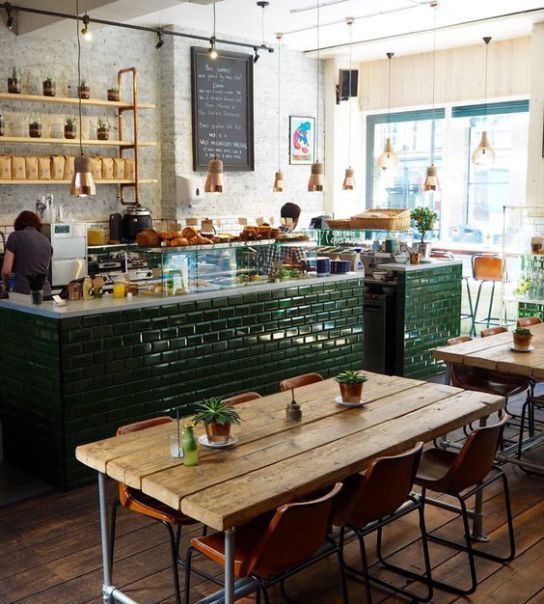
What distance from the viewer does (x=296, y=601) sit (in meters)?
3.44

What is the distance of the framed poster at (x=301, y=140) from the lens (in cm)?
1070

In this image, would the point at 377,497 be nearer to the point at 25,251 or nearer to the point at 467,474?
the point at 467,474

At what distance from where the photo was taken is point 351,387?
12.3 feet

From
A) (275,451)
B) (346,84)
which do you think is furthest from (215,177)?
(346,84)

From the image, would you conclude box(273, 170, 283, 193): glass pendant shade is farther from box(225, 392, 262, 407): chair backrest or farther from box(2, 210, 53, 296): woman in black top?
box(225, 392, 262, 407): chair backrest

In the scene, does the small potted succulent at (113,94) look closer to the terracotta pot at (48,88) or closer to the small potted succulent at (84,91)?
the small potted succulent at (84,91)

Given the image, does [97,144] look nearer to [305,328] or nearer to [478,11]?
[305,328]

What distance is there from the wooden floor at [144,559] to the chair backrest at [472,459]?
0.48 m

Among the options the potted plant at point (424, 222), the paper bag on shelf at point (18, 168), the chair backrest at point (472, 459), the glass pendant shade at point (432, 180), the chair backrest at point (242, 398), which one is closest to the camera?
the chair backrest at point (472, 459)

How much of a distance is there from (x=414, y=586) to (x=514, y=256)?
5.50 meters

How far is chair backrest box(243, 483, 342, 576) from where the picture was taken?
2.67 meters

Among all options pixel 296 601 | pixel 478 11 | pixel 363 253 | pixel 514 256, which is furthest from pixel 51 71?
pixel 296 601

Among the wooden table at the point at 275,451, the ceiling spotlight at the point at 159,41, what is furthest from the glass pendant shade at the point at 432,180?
the wooden table at the point at 275,451

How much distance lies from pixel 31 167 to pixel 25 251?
1.36 meters
